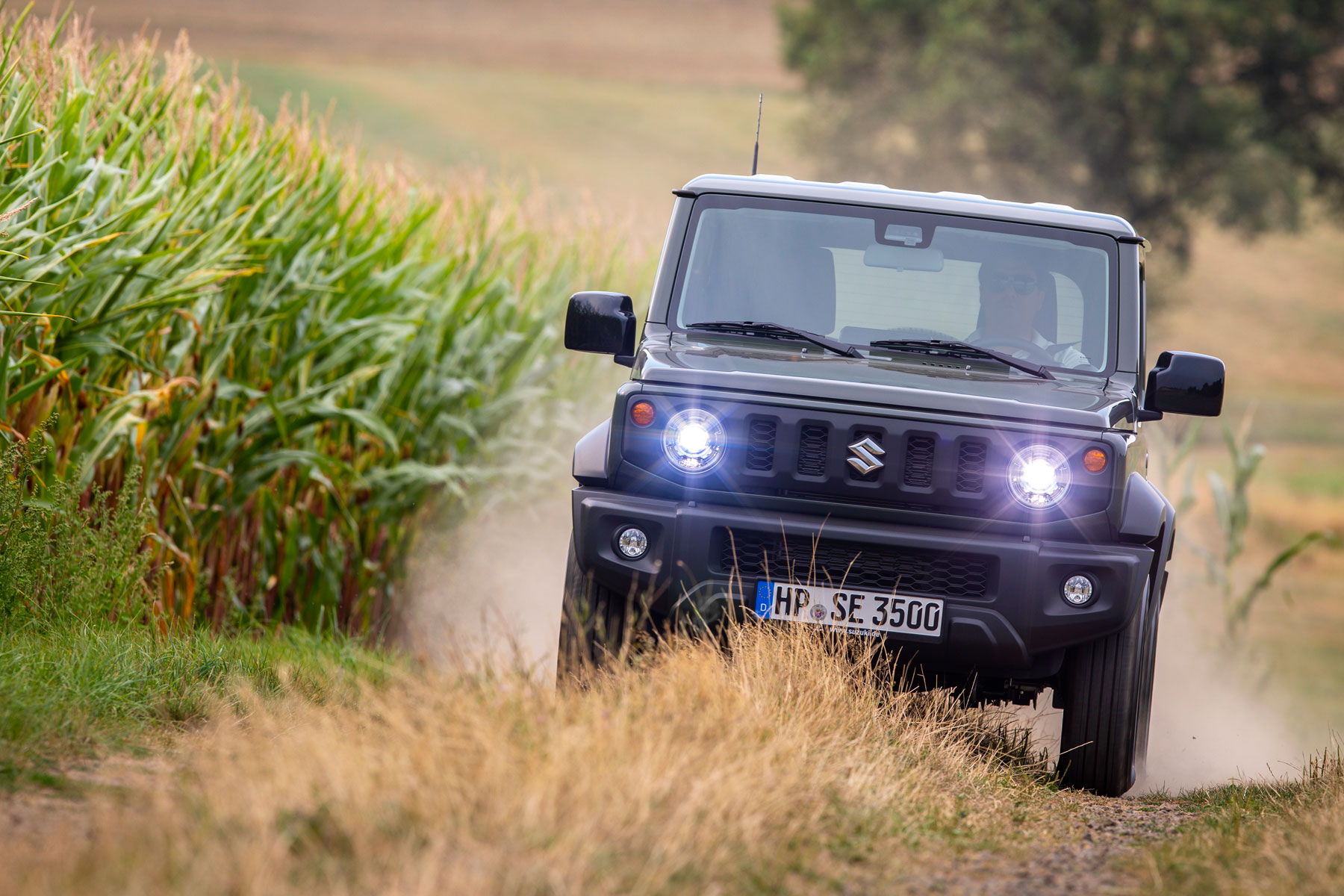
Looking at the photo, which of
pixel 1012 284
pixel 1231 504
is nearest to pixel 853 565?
pixel 1012 284

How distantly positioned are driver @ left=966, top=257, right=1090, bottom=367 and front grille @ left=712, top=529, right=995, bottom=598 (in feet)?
3.99

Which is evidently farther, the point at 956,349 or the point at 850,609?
the point at 956,349

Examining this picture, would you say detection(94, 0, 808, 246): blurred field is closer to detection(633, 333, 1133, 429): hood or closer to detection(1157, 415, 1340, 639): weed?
detection(1157, 415, 1340, 639): weed

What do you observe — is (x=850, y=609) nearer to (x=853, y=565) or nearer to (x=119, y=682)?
(x=853, y=565)

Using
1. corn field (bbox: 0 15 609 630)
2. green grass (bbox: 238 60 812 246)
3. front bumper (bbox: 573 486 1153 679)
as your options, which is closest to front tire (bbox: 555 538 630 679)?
front bumper (bbox: 573 486 1153 679)

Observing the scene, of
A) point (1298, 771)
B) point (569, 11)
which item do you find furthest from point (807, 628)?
point (569, 11)

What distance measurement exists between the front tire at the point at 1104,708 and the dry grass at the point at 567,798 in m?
Result: 0.43

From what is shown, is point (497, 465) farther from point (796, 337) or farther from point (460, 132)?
point (460, 132)

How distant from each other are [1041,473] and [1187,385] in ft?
2.93

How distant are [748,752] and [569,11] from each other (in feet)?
277

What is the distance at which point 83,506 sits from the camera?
614 cm

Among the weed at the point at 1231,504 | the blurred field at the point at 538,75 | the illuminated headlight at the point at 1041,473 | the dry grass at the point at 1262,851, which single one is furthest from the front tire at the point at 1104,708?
the blurred field at the point at 538,75

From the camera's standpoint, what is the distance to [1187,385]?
5.23m

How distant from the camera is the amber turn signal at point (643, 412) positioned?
4.84m
